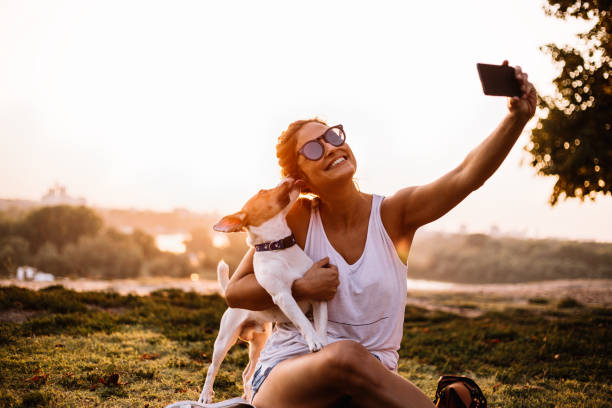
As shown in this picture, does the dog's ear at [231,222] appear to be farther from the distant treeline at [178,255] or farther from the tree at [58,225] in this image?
the tree at [58,225]

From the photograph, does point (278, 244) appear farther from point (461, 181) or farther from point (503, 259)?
point (503, 259)

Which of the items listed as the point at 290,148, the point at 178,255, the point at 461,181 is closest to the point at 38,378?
the point at 290,148

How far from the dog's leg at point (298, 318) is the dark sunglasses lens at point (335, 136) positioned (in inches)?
33.0

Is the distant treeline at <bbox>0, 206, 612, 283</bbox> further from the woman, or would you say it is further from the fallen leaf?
the woman

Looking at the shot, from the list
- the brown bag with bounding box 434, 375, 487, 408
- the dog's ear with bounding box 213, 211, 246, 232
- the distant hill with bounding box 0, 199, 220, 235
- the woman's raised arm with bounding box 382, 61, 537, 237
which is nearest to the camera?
the woman's raised arm with bounding box 382, 61, 537, 237

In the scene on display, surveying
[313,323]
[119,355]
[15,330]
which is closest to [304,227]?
[313,323]

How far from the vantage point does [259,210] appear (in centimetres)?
261

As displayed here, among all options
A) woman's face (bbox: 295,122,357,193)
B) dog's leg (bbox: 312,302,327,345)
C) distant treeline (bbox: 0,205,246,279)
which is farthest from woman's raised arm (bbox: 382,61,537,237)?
distant treeline (bbox: 0,205,246,279)

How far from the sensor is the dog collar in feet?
8.43

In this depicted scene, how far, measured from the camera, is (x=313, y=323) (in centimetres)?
258

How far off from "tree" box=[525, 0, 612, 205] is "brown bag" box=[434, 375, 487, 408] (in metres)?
5.77

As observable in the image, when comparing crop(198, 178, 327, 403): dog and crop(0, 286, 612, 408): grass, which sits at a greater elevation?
crop(198, 178, 327, 403): dog

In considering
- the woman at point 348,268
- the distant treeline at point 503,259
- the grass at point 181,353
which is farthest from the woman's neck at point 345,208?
the distant treeline at point 503,259

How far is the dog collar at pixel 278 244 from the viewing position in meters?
2.57
